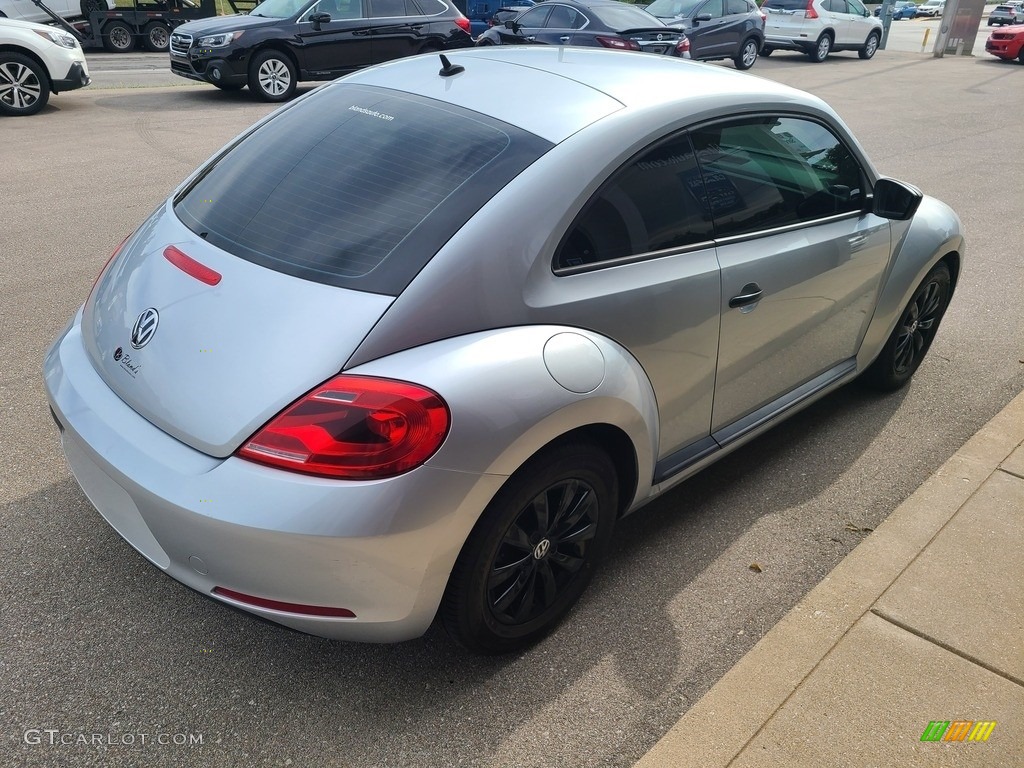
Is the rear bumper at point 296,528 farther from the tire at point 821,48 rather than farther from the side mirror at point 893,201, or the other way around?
the tire at point 821,48

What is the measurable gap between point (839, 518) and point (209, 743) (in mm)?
2466

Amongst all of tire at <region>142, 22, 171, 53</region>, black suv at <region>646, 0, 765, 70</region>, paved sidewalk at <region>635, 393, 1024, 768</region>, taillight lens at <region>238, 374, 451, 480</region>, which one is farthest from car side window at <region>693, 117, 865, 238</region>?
tire at <region>142, 22, 171, 53</region>

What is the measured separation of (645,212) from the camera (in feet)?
9.23

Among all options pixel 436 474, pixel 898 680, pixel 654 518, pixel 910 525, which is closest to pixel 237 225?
pixel 436 474

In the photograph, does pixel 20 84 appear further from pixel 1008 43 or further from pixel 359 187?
pixel 1008 43

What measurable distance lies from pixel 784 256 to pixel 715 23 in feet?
54.5

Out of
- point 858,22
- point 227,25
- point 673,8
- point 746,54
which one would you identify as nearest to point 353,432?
point 227,25

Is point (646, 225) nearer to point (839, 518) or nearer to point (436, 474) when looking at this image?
point (436, 474)

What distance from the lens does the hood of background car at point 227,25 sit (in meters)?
12.6

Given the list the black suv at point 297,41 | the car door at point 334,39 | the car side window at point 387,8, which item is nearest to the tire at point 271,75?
the black suv at point 297,41

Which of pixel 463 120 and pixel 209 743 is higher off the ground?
pixel 463 120

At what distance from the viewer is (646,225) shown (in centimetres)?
282

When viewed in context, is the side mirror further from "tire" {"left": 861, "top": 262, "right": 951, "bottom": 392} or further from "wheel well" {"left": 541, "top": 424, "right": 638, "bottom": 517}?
"wheel well" {"left": 541, "top": 424, "right": 638, "bottom": 517}

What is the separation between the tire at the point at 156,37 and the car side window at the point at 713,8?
11.7m
